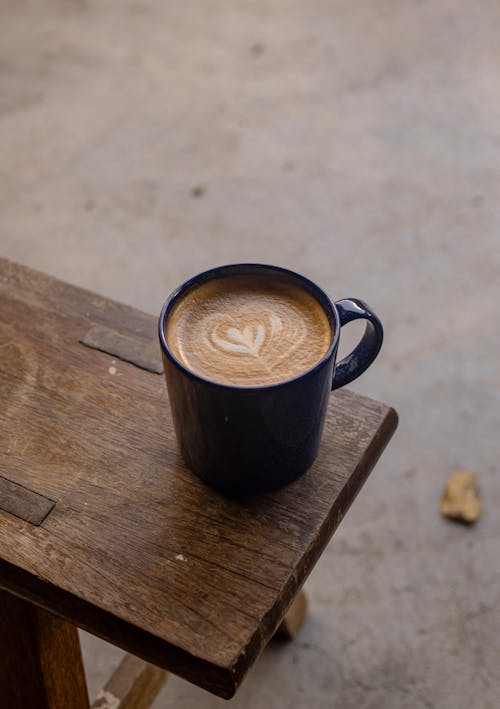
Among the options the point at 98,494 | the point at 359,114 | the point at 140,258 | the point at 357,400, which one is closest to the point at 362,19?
the point at 359,114

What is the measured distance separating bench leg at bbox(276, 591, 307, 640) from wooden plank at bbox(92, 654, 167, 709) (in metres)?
0.23

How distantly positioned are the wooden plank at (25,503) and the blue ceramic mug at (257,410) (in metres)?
0.15

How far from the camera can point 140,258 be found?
2.13m

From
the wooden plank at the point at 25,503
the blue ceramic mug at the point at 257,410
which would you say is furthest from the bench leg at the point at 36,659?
the blue ceramic mug at the point at 257,410

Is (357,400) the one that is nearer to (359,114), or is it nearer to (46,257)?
(46,257)

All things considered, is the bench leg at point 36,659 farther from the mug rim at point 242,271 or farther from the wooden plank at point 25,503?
the mug rim at point 242,271

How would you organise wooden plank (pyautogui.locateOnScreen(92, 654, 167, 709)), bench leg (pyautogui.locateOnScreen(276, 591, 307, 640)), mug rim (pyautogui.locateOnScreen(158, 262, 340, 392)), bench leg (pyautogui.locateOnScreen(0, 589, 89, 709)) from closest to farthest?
mug rim (pyautogui.locateOnScreen(158, 262, 340, 392)) → bench leg (pyautogui.locateOnScreen(0, 589, 89, 709)) → wooden plank (pyautogui.locateOnScreen(92, 654, 167, 709)) → bench leg (pyautogui.locateOnScreen(276, 591, 307, 640))

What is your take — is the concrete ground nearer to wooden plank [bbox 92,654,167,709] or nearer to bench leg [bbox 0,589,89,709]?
wooden plank [bbox 92,654,167,709]

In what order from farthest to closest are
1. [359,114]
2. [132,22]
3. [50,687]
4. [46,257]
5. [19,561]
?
[132,22] < [359,114] < [46,257] < [50,687] < [19,561]

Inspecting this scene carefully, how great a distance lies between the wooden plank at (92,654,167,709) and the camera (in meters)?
1.22

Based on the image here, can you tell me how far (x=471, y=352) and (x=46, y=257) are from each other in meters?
1.03

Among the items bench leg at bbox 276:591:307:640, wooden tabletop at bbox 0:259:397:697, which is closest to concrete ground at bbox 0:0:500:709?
bench leg at bbox 276:591:307:640

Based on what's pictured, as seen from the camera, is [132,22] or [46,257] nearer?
[46,257]

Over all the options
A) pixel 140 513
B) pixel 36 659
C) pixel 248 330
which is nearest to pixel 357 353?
pixel 248 330
